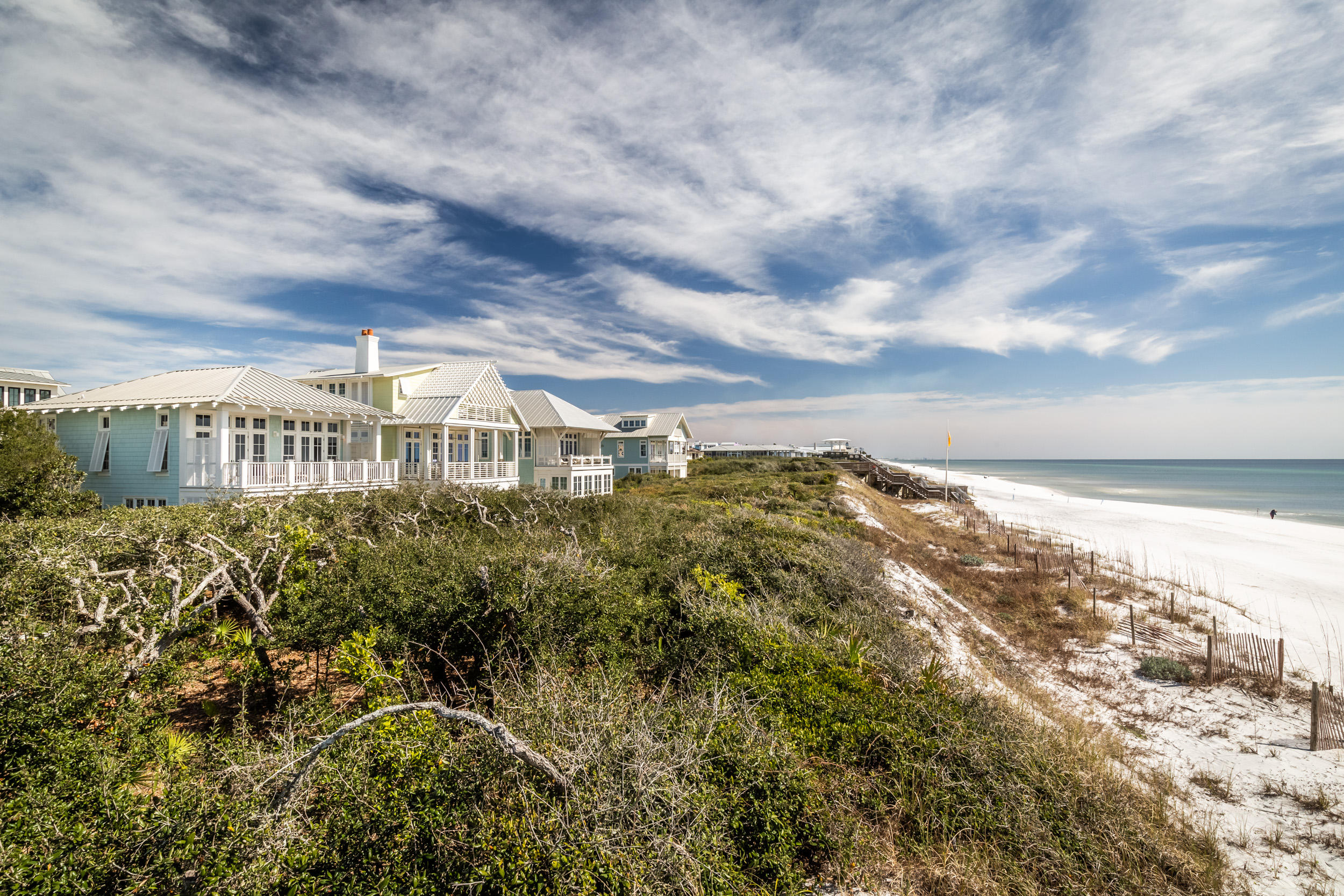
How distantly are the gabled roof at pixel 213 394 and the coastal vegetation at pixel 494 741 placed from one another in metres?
7.72

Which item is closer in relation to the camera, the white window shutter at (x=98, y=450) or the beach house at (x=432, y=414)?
the white window shutter at (x=98, y=450)

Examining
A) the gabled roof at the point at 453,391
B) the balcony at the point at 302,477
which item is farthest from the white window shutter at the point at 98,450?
the gabled roof at the point at 453,391

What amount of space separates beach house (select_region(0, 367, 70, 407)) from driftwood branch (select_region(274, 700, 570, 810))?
44.6 metres

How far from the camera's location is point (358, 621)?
658 cm

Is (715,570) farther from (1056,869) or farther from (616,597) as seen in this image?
(1056,869)

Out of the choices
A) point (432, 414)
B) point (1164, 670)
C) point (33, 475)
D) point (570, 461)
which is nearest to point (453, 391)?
point (432, 414)

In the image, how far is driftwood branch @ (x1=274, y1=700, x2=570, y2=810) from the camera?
3.33m

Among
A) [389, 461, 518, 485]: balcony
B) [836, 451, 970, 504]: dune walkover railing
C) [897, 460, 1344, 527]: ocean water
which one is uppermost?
[389, 461, 518, 485]: balcony

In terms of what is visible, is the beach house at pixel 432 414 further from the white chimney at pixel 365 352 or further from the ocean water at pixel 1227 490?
the ocean water at pixel 1227 490

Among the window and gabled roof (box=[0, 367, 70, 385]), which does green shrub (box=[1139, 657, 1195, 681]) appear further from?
gabled roof (box=[0, 367, 70, 385])

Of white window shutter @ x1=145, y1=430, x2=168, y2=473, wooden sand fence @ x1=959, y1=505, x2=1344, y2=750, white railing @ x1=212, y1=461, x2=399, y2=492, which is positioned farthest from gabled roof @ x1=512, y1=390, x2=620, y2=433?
wooden sand fence @ x1=959, y1=505, x2=1344, y2=750

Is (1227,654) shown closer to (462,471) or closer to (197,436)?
(462,471)

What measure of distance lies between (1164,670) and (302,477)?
23349 mm

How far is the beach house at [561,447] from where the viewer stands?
3050cm
